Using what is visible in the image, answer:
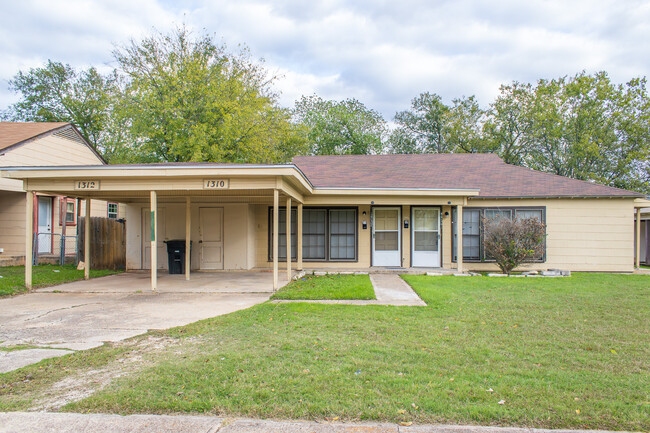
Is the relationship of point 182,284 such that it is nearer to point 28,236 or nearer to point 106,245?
point 28,236

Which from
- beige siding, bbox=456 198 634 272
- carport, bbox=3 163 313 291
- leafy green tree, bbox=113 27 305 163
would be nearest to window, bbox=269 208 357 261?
carport, bbox=3 163 313 291

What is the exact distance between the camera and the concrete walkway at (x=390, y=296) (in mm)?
7246

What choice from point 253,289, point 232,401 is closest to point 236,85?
point 253,289

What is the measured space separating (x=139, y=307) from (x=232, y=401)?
486cm

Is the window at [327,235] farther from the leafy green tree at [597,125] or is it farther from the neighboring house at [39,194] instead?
the leafy green tree at [597,125]

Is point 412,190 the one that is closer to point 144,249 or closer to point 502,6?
point 502,6

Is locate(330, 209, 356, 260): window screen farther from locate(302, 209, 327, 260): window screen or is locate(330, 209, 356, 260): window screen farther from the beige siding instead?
the beige siding

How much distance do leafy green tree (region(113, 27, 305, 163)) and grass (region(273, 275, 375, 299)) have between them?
15.2 m

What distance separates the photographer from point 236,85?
24.9m

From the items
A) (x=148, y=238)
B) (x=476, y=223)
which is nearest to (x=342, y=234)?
(x=476, y=223)

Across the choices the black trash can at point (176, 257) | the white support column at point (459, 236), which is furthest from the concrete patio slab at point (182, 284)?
the white support column at point (459, 236)

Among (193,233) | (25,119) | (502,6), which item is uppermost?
(25,119)

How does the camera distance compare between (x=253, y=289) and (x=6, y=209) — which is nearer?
(x=253, y=289)

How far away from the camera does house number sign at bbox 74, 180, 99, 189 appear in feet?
29.2
